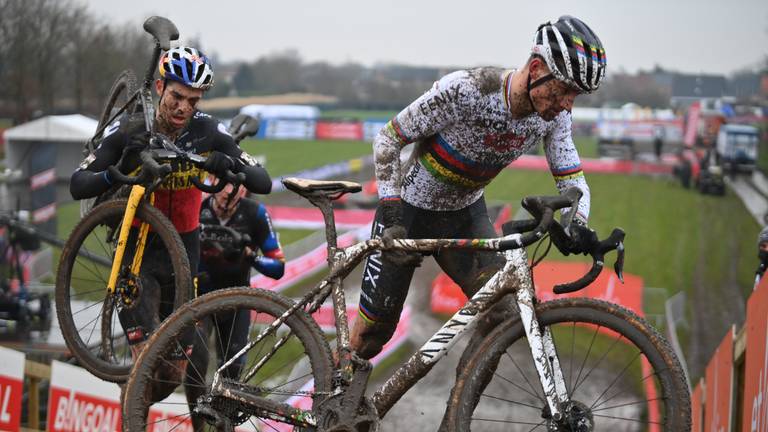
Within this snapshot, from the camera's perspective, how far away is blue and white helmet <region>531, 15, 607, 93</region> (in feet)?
15.0

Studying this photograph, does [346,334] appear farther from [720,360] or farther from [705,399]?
[705,399]

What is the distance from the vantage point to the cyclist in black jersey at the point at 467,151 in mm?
4664

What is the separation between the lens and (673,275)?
27.9 metres

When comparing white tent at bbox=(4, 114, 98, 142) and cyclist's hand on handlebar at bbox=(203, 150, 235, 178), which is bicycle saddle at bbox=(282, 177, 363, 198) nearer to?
cyclist's hand on handlebar at bbox=(203, 150, 235, 178)

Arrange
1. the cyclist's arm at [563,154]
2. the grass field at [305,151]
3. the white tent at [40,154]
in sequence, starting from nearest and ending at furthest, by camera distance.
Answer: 1. the cyclist's arm at [563,154]
2. the white tent at [40,154]
3. the grass field at [305,151]

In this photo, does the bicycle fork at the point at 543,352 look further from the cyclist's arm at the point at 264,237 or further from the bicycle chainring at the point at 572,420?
the cyclist's arm at the point at 264,237

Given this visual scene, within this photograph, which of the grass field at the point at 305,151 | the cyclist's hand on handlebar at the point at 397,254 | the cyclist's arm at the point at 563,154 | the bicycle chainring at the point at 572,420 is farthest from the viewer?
the grass field at the point at 305,151

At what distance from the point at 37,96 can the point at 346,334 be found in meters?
23.2

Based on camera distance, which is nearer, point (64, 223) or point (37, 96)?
point (37, 96)

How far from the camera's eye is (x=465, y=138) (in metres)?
5.22

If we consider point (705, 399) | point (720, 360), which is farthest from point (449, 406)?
point (705, 399)

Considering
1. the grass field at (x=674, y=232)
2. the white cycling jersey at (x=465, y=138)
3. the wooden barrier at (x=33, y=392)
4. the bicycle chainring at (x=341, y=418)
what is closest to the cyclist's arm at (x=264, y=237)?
the white cycling jersey at (x=465, y=138)

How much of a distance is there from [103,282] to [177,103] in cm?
160

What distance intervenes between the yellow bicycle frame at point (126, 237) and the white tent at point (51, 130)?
20506 mm
